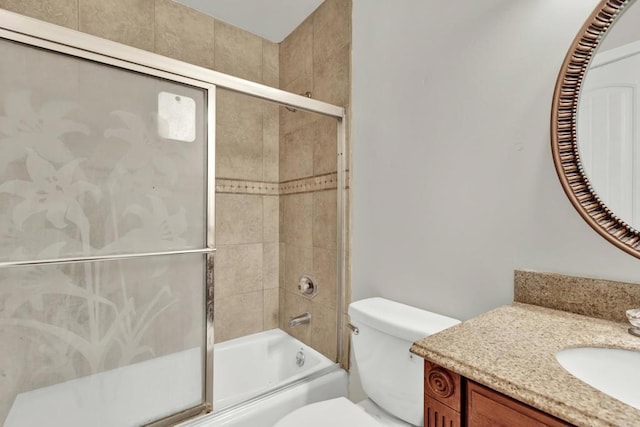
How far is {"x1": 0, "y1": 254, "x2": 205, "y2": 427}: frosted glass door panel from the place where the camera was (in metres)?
1.00

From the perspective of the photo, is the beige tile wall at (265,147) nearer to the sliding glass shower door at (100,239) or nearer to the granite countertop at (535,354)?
the sliding glass shower door at (100,239)

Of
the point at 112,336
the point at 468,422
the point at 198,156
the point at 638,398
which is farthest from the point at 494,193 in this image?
the point at 112,336

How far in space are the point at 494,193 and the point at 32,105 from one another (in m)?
1.51

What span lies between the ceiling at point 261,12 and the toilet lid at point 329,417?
6.77 ft

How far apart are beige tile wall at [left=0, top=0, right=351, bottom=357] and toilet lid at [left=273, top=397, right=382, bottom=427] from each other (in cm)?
66

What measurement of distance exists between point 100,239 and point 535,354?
1299 mm

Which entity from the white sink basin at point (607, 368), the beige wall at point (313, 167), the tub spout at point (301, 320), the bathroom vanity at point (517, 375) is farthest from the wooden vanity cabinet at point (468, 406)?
the tub spout at point (301, 320)

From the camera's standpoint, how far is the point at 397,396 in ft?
3.46

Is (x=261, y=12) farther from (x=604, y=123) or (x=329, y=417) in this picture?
(x=329, y=417)

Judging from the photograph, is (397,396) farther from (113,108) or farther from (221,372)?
(113,108)

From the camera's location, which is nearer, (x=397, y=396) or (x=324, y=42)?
(x=397, y=396)

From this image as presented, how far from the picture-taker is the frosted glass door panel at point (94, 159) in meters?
0.94

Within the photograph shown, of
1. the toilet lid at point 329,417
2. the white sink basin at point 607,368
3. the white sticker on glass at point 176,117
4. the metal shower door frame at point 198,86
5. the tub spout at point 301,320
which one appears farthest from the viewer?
the tub spout at point 301,320

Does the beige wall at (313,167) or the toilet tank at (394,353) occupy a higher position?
the beige wall at (313,167)
